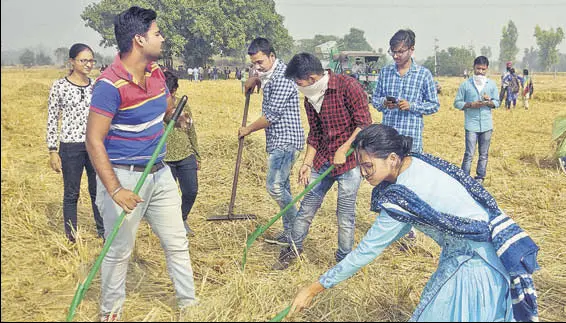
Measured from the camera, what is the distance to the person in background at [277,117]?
3.96m

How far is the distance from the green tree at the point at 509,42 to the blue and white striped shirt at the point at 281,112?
108858 millimetres

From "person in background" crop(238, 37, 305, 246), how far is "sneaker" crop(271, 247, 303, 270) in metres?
0.15

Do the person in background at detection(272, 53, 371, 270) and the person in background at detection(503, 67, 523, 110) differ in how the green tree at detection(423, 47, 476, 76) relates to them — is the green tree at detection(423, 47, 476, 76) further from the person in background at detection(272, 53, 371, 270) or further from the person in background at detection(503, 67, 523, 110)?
the person in background at detection(272, 53, 371, 270)

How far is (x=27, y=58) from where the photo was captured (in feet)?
8.42

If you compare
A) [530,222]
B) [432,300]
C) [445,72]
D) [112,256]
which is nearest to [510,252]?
[432,300]

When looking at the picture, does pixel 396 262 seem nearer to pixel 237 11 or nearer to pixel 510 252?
pixel 510 252

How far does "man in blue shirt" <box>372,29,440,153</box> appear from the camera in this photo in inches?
165

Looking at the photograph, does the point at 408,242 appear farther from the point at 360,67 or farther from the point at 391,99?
the point at 360,67

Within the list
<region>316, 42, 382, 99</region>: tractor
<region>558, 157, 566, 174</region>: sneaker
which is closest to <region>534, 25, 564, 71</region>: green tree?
<region>316, 42, 382, 99</region>: tractor

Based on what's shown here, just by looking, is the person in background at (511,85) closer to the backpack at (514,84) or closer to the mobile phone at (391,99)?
the backpack at (514,84)

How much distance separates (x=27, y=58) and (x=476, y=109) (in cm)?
485

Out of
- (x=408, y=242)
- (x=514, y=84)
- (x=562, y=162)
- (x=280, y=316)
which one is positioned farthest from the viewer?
(x=514, y=84)

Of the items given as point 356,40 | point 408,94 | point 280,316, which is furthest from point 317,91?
point 356,40

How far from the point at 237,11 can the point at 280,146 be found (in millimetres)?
48734
